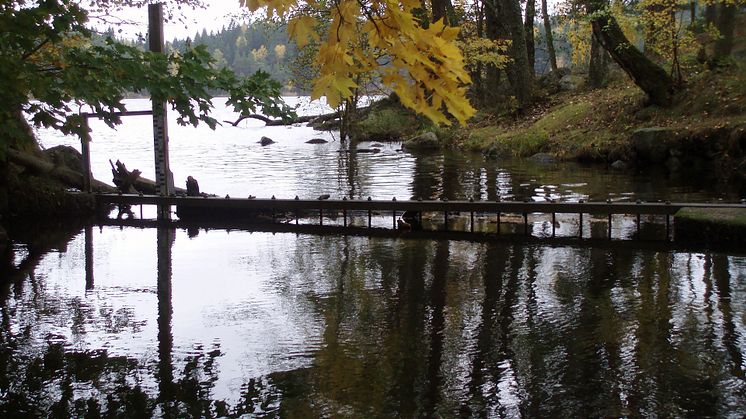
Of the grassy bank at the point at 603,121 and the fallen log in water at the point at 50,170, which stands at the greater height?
the grassy bank at the point at 603,121

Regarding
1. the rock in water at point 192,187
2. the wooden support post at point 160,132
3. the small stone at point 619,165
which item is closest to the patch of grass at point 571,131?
the small stone at point 619,165

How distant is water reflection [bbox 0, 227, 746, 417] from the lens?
5.61 metres

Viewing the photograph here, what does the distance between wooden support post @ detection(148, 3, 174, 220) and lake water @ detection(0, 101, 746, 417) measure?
232 centimetres

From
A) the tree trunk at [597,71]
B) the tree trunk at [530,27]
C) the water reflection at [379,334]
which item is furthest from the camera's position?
the tree trunk at [530,27]

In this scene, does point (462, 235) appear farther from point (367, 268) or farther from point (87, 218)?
point (87, 218)

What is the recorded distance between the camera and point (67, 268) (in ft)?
35.7

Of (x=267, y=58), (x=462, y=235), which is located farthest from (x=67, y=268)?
(x=267, y=58)

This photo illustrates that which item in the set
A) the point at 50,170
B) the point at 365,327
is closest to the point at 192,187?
the point at 50,170

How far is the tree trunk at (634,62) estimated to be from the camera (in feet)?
79.9

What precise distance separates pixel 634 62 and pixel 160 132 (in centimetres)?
1692

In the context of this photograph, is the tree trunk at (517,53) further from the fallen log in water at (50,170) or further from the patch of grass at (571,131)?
the fallen log in water at (50,170)

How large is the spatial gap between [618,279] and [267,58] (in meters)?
84.7

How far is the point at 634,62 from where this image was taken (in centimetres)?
2520

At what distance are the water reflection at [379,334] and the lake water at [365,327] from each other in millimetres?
24
